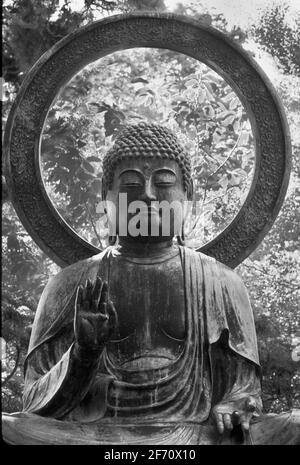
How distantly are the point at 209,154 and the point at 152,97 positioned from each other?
825 millimetres

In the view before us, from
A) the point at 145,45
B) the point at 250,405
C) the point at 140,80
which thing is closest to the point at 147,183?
the point at 145,45

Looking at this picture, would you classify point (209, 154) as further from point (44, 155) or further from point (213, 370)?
point (213, 370)

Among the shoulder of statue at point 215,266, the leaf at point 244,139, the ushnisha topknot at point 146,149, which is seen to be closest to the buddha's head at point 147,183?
the ushnisha topknot at point 146,149

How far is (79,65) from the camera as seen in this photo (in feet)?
31.1

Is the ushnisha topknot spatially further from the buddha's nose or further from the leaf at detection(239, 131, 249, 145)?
the leaf at detection(239, 131, 249, 145)

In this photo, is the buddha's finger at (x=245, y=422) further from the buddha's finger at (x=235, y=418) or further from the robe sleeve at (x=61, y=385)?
the robe sleeve at (x=61, y=385)

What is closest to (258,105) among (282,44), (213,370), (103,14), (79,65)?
(79,65)

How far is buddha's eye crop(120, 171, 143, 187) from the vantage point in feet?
29.2

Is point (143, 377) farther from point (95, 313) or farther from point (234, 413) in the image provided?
point (95, 313)

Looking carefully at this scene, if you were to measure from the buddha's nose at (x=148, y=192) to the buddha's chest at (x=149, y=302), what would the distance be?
44 centimetres

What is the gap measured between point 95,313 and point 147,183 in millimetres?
1343

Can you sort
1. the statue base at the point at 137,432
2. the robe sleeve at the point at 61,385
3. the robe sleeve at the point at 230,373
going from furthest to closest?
the robe sleeve at the point at 230,373 < the robe sleeve at the point at 61,385 < the statue base at the point at 137,432

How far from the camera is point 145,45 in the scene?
9492 mm

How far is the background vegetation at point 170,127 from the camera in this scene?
36.5 feet
